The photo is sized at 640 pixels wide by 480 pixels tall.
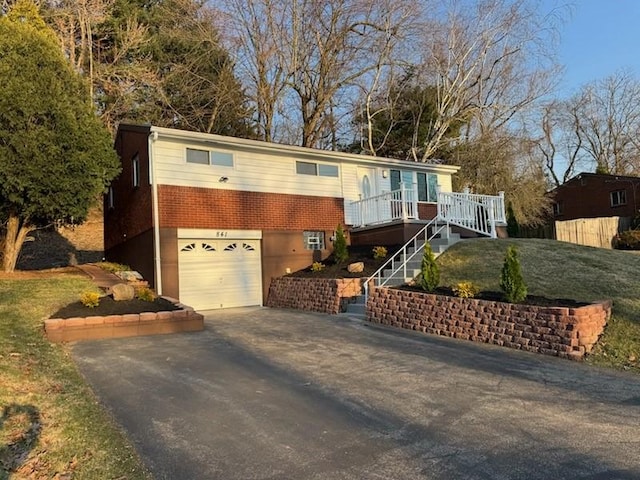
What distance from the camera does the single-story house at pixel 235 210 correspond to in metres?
12.8

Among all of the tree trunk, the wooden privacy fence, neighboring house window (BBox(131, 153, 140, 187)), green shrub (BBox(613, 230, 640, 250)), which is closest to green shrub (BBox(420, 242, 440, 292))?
neighboring house window (BBox(131, 153, 140, 187))

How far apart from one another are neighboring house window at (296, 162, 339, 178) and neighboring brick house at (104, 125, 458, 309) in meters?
0.03

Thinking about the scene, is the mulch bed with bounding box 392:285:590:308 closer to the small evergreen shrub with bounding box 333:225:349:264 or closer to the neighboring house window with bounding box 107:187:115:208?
the small evergreen shrub with bounding box 333:225:349:264

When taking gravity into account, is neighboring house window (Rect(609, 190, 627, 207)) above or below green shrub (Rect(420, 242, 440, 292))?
above

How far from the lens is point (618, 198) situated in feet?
104

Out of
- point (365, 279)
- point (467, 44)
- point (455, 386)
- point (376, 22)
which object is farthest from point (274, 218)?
point (467, 44)

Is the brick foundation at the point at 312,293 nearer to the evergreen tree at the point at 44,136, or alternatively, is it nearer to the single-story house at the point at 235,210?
the single-story house at the point at 235,210

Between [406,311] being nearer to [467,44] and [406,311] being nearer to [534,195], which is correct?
[467,44]

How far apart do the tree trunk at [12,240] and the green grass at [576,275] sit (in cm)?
1097

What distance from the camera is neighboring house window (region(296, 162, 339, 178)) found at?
15.4 m

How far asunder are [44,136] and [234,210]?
499 centimetres

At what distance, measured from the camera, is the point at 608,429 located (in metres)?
4.17

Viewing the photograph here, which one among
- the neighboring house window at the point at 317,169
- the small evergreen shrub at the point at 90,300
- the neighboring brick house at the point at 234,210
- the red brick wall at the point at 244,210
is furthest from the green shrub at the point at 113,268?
the neighboring house window at the point at 317,169

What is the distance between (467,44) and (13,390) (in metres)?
24.6
